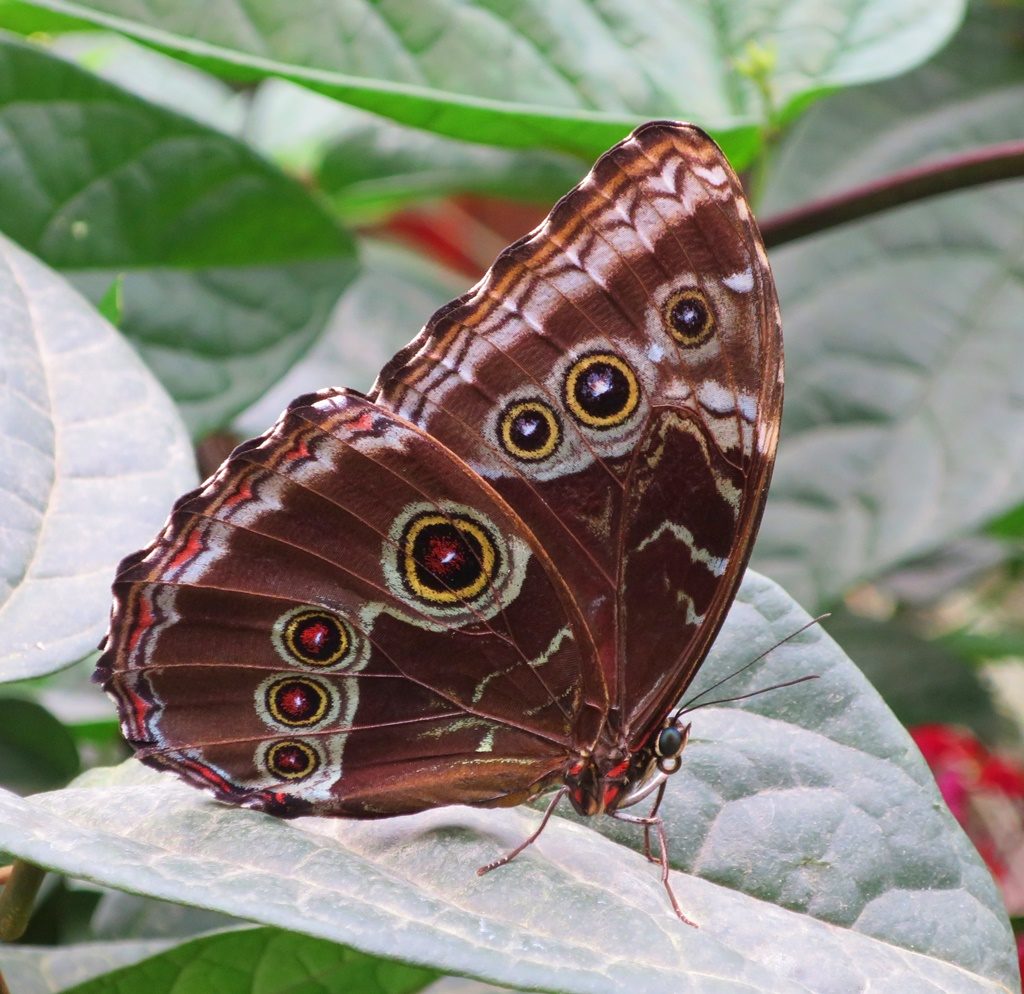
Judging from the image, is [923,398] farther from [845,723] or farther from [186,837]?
[186,837]

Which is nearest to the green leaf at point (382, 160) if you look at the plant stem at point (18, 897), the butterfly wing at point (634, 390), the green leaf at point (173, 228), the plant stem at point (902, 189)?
the green leaf at point (173, 228)

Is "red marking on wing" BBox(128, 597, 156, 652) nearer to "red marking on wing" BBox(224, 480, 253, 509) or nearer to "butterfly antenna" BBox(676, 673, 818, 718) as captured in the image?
"red marking on wing" BBox(224, 480, 253, 509)

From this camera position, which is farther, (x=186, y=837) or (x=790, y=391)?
(x=790, y=391)

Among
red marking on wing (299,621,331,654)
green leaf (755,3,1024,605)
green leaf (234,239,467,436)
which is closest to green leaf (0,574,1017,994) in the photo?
red marking on wing (299,621,331,654)

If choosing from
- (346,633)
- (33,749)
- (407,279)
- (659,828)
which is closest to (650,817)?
(659,828)

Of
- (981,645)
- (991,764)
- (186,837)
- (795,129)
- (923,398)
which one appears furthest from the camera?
(981,645)

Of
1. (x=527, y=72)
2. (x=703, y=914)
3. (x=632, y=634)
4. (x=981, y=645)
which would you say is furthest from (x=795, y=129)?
(x=703, y=914)
